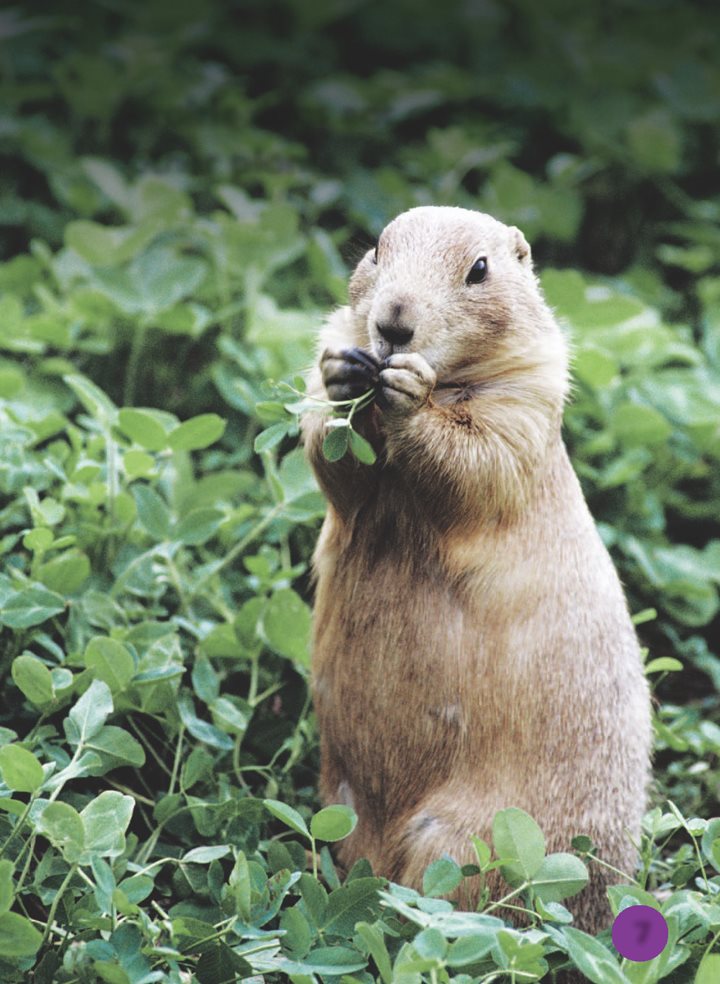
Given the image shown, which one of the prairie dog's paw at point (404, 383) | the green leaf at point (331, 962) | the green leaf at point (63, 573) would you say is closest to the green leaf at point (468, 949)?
the green leaf at point (331, 962)

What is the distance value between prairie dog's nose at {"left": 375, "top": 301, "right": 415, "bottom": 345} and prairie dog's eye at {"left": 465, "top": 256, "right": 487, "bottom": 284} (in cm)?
22

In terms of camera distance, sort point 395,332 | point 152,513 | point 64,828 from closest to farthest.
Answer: point 64,828
point 395,332
point 152,513

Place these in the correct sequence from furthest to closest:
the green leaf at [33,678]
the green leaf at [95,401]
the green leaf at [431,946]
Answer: the green leaf at [95,401] < the green leaf at [33,678] < the green leaf at [431,946]

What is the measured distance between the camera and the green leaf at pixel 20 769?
237cm

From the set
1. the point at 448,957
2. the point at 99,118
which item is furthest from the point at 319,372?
the point at 99,118

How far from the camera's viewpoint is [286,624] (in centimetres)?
332

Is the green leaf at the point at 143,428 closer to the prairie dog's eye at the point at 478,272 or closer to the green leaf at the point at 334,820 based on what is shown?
the prairie dog's eye at the point at 478,272

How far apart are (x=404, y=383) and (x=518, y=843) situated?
0.91 m

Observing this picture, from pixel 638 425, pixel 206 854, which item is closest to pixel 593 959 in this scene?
pixel 206 854

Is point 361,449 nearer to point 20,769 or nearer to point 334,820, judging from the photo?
point 334,820

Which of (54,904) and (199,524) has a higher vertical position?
(199,524)

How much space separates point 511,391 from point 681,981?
4.04 ft

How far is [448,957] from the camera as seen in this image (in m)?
2.22

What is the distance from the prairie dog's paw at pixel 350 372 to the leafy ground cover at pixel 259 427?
0.16 m
